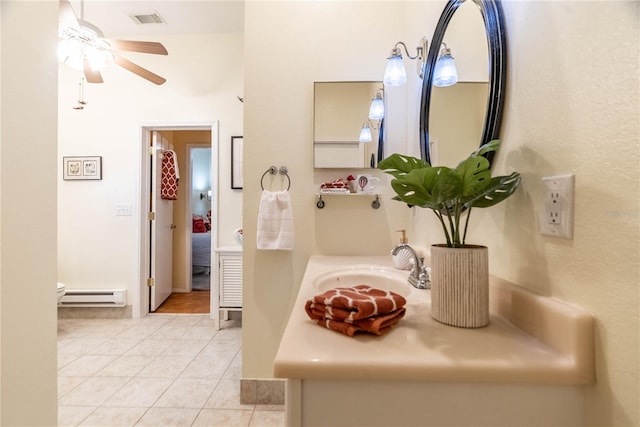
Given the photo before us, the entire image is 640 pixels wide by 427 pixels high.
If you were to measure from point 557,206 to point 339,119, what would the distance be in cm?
126

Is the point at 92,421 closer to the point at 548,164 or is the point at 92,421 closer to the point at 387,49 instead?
the point at 548,164

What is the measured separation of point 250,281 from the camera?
1657mm

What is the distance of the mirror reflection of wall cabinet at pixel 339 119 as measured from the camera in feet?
5.38

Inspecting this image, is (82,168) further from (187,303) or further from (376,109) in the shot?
(376,109)

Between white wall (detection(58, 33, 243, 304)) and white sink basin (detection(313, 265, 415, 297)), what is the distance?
1.91 metres

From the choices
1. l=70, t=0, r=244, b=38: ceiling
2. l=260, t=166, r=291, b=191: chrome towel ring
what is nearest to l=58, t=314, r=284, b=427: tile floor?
l=260, t=166, r=291, b=191: chrome towel ring

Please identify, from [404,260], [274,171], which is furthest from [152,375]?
[404,260]

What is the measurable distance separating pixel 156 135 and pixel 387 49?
255 cm

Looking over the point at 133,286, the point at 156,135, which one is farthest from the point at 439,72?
the point at 133,286

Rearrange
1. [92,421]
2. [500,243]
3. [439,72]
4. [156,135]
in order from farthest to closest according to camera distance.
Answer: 1. [156,135]
2. [92,421]
3. [439,72]
4. [500,243]

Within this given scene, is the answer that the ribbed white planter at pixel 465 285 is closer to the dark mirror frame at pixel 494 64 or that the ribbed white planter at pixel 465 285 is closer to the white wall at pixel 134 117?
the dark mirror frame at pixel 494 64

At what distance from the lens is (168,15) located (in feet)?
8.59

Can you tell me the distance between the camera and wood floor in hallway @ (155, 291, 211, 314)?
10.3 ft

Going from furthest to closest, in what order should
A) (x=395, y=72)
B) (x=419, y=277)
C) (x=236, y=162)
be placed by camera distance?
(x=236, y=162)
(x=395, y=72)
(x=419, y=277)
